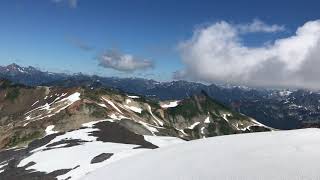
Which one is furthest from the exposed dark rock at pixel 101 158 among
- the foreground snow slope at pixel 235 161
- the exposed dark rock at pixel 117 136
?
the foreground snow slope at pixel 235 161

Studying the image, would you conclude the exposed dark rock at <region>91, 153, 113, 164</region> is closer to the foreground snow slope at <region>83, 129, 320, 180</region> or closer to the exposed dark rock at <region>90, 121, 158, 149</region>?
the exposed dark rock at <region>90, 121, 158, 149</region>

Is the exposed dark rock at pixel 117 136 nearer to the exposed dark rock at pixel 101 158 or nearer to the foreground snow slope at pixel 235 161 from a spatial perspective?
the exposed dark rock at pixel 101 158

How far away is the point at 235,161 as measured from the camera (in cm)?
3050

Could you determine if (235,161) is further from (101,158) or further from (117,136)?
(117,136)

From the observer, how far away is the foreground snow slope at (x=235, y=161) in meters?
27.0

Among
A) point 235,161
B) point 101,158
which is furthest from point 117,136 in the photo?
point 235,161

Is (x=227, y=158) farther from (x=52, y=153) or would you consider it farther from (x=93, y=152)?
(x=52, y=153)

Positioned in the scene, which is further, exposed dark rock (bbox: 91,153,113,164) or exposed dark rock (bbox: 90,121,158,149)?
exposed dark rock (bbox: 90,121,158,149)

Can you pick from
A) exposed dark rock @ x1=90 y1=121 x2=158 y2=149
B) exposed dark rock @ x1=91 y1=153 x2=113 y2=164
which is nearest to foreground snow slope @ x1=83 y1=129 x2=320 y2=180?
exposed dark rock @ x1=91 y1=153 x2=113 y2=164

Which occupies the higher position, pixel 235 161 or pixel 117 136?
pixel 235 161

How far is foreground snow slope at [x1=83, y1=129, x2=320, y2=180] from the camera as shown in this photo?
88.7 feet

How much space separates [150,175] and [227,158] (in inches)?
223

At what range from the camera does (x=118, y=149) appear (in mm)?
83562

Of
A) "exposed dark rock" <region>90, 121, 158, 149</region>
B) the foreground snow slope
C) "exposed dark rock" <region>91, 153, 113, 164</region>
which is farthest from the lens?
"exposed dark rock" <region>90, 121, 158, 149</region>
